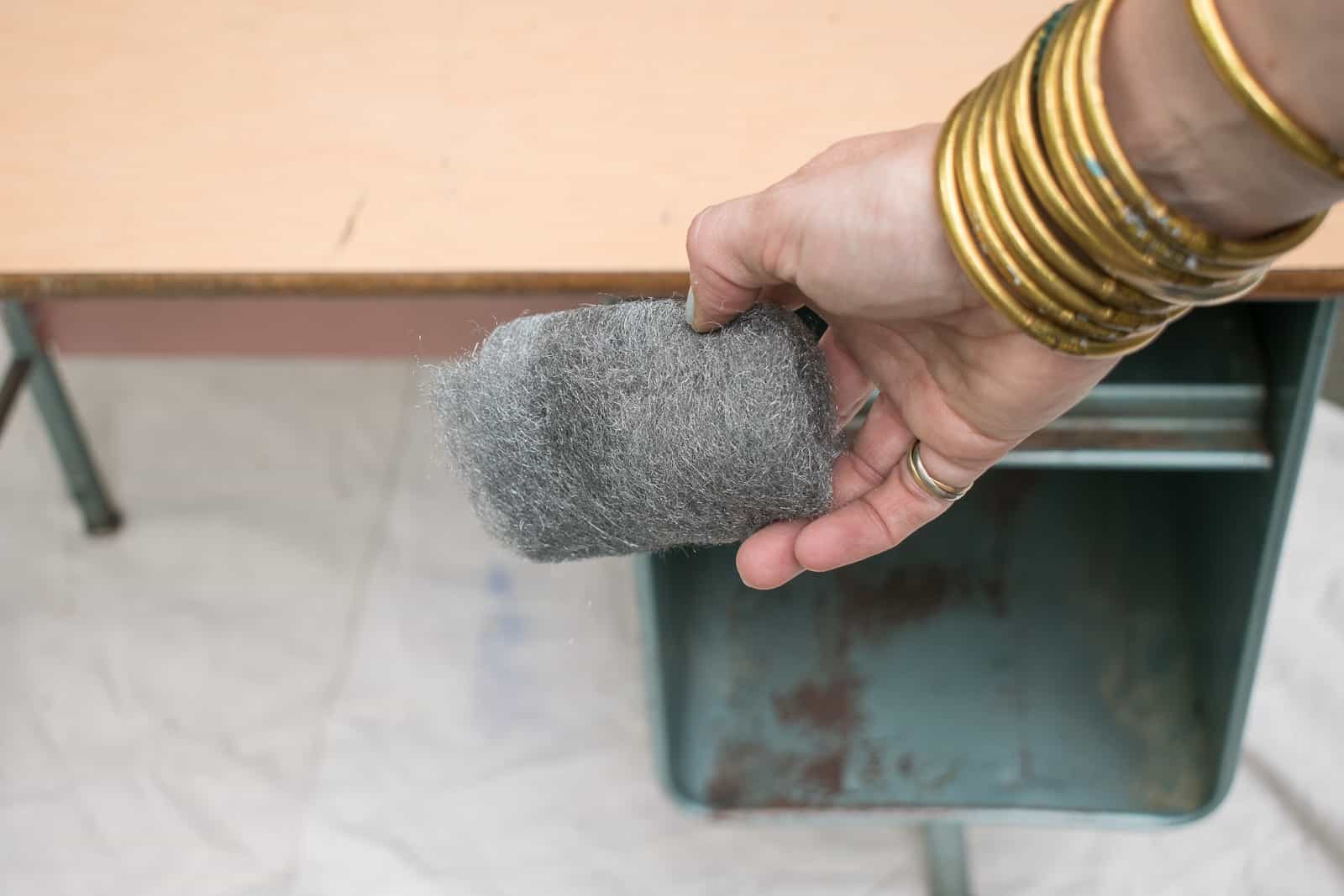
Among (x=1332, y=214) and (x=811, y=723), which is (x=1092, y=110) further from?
(x=811, y=723)

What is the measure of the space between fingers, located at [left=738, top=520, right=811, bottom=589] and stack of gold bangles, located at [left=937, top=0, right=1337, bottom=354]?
17 centimetres

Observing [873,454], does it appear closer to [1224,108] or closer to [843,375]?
[843,375]

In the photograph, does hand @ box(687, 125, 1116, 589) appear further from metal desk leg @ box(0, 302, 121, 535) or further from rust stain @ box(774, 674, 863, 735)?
metal desk leg @ box(0, 302, 121, 535)

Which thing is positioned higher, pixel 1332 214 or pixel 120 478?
pixel 1332 214

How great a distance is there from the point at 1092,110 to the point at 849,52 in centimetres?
35

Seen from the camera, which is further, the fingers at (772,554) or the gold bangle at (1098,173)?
the fingers at (772,554)

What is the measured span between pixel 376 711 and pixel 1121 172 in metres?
0.97

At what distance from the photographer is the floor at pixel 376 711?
3.38 ft

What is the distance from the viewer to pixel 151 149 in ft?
2.25

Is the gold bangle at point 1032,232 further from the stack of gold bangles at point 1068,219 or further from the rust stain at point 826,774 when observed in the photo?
the rust stain at point 826,774

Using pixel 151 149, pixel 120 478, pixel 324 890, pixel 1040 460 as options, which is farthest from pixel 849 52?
pixel 120 478

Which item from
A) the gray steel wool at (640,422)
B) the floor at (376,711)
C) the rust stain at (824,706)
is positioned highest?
the gray steel wool at (640,422)

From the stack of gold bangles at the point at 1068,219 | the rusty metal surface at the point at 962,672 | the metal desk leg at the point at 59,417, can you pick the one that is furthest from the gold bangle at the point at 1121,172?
the metal desk leg at the point at 59,417

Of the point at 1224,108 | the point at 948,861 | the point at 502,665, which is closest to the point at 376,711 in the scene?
the point at 502,665
